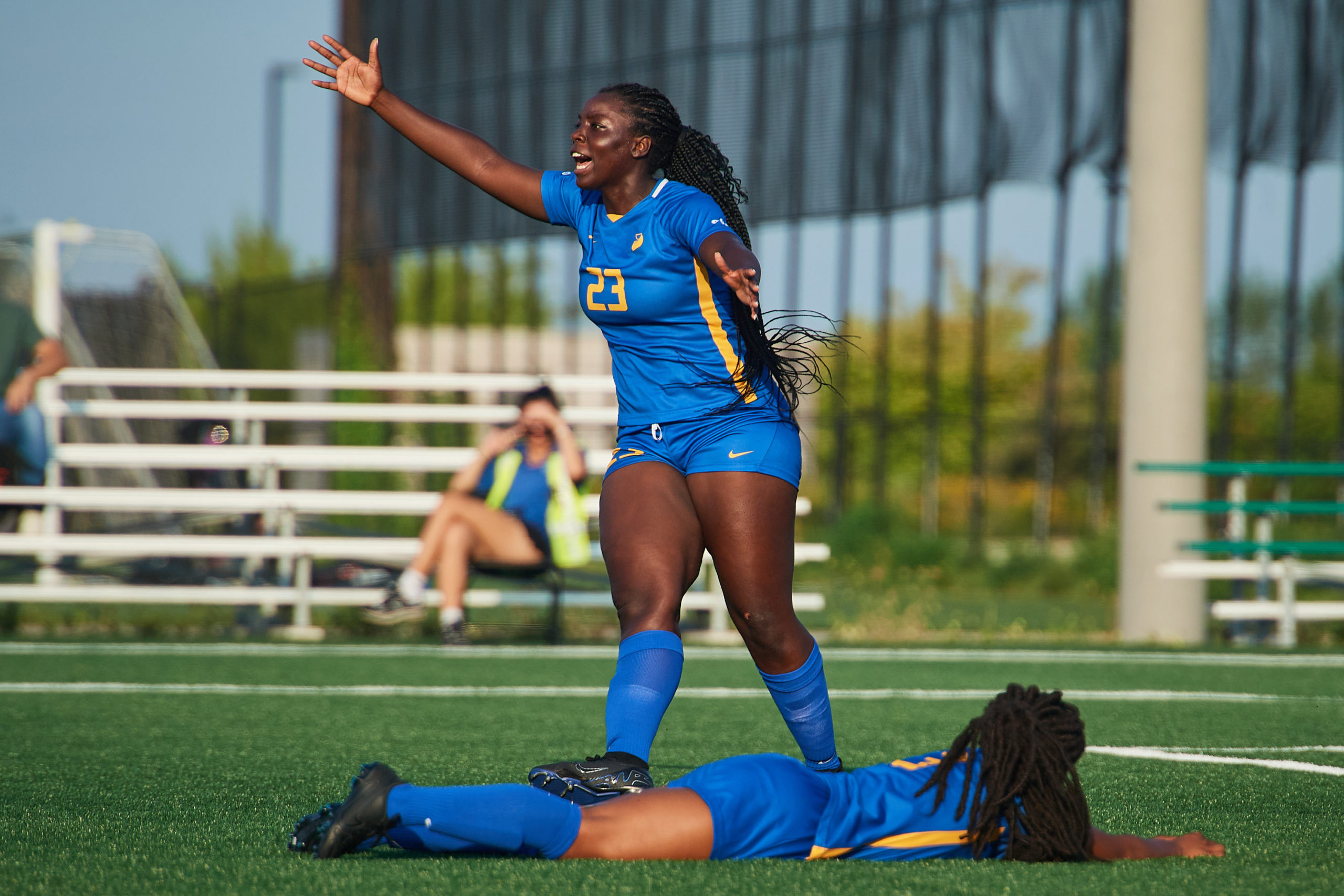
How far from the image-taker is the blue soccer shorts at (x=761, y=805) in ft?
9.60

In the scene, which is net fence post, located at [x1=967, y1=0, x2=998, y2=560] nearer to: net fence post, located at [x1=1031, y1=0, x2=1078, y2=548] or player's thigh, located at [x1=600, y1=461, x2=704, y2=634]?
net fence post, located at [x1=1031, y1=0, x2=1078, y2=548]

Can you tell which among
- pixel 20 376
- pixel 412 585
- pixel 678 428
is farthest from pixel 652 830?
Answer: pixel 20 376

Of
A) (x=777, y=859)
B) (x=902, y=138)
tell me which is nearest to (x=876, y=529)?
(x=902, y=138)

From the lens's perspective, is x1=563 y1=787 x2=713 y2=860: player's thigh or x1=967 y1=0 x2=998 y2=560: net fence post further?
x1=967 y1=0 x2=998 y2=560: net fence post

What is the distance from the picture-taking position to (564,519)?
30.1 ft

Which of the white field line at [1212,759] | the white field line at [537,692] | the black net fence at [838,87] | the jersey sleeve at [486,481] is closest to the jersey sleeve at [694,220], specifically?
the white field line at [1212,759]

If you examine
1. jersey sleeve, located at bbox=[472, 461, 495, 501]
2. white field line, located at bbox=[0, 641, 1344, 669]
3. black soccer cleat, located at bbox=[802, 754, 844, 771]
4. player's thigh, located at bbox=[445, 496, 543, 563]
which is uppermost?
jersey sleeve, located at bbox=[472, 461, 495, 501]

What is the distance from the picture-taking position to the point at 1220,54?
1497cm

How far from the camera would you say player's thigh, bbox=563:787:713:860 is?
9.57 ft

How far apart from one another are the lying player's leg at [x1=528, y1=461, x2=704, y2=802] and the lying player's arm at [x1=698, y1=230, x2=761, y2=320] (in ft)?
1.85

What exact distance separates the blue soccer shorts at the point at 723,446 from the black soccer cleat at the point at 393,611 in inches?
219

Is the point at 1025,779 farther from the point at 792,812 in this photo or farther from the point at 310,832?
the point at 310,832

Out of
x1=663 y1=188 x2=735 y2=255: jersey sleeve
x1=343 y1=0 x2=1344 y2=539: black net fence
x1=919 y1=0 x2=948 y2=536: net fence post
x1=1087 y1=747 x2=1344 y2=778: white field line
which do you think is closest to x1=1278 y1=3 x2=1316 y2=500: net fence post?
x1=343 y1=0 x2=1344 y2=539: black net fence

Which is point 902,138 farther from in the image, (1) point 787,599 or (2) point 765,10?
(1) point 787,599
